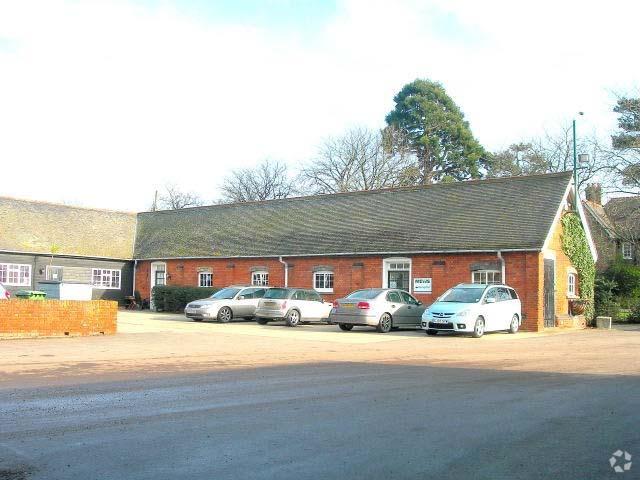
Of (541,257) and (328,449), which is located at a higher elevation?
(541,257)

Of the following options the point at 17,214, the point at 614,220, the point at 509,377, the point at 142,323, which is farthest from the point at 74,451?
the point at 614,220

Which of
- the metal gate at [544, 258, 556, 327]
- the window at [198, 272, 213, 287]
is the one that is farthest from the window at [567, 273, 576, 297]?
the window at [198, 272, 213, 287]

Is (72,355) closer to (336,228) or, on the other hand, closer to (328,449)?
(328,449)

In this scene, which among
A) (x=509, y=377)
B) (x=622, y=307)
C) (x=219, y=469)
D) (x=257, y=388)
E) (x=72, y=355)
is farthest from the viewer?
(x=622, y=307)

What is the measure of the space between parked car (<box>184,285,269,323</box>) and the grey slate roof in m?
5.16

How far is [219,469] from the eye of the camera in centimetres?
620

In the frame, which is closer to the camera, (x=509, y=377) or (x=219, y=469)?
(x=219, y=469)

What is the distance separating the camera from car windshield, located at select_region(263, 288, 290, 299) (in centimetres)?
2759

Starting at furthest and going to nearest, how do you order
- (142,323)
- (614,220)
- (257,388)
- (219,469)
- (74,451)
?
(614,220), (142,323), (257,388), (74,451), (219,469)

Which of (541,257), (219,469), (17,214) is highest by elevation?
(17,214)

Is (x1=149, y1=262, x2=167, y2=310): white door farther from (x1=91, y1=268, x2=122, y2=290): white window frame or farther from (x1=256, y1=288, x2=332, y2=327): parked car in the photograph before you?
(x1=256, y1=288, x2=332, y2=327): parked car

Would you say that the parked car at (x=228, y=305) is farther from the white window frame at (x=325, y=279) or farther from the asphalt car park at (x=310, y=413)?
the asphalt car park at (x=310, y=413)

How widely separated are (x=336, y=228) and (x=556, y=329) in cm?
1185

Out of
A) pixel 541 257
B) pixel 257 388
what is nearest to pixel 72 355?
pixel 257 388
